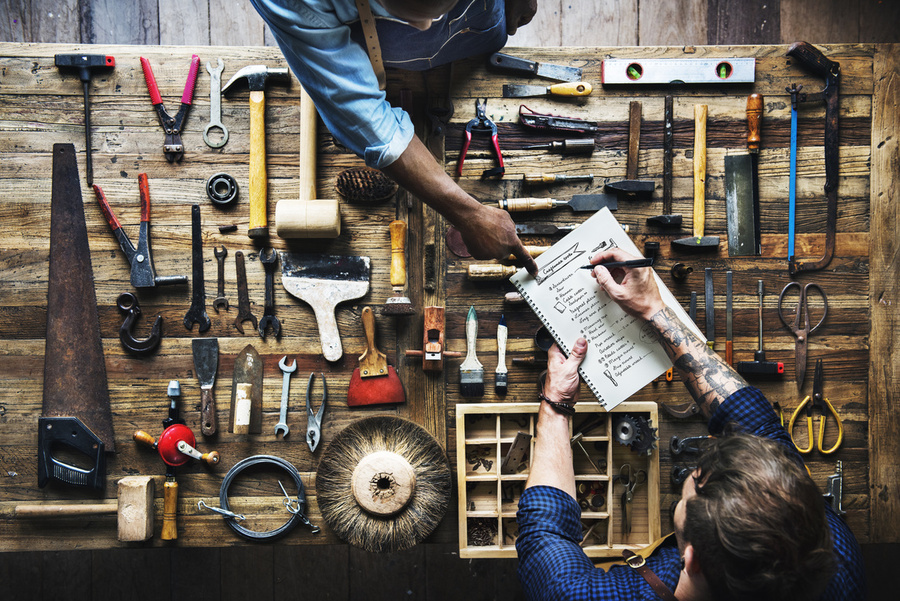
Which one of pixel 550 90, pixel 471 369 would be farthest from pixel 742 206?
pixel 471 369

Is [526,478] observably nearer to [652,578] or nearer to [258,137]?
[652,578]

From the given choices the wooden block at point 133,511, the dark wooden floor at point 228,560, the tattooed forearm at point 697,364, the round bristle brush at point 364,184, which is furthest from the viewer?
the dark wooden floor at point 228,560

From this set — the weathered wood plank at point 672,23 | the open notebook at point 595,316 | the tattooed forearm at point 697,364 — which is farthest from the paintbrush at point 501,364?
the weathered wood plank at point 672,23

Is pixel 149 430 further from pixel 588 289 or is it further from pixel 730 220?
pixel 730 220

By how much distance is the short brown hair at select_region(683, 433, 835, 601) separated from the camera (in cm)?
115

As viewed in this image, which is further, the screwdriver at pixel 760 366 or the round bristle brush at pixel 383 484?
the screwdriver at pixel 760 366

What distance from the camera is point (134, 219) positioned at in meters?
1.99

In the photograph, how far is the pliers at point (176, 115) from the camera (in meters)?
1.97

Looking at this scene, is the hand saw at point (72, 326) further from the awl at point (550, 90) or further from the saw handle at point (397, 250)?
the awl at point (550, 90)

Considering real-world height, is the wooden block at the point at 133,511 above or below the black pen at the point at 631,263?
below

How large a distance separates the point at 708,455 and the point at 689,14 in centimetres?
214

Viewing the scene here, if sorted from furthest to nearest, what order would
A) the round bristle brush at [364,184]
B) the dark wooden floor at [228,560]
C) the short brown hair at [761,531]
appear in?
the dark wooden floor at [228,560]
the round bristle brush at [364,184]
the short brown hair at [761,531]

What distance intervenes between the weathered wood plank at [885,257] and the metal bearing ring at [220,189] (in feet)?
8.11

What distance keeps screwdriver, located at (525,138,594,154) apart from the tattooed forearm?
70 centimetres
